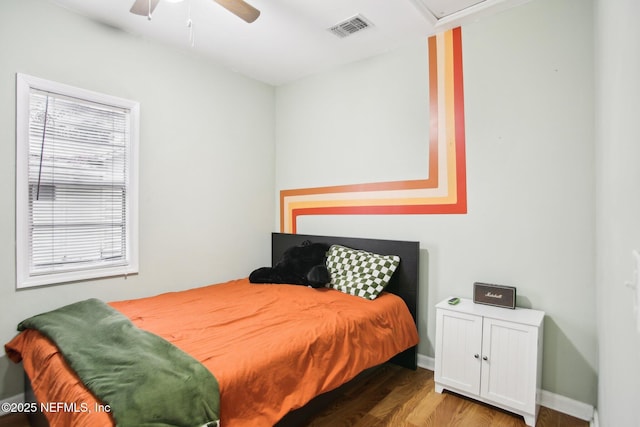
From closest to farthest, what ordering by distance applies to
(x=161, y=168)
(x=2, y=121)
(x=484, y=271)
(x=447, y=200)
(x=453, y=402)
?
(x=2, y=121) < (x=453, y=402) < (x=484, y=271) < (x=447, y=200) < (x=161, y=168)

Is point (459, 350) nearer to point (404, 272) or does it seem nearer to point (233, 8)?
point (404, 272)

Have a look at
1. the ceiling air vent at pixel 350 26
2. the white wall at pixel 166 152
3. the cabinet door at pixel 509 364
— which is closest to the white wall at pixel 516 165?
the cabinet door at pixel 509 364

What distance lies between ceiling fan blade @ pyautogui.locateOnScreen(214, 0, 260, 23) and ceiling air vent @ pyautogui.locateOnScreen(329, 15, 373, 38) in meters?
0.85

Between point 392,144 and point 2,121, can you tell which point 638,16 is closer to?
point 392,144

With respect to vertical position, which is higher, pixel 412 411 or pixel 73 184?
pixel 73 184

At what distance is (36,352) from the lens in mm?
1779

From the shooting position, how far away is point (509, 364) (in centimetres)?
210

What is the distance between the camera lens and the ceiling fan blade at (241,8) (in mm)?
1949

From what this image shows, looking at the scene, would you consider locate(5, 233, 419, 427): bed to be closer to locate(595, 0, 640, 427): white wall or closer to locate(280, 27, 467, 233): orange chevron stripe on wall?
locate(280, 27, 467, 233): orange chevron stripe on wall

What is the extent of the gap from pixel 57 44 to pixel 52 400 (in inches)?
92.2

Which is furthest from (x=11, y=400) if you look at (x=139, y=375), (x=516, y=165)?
(x=516, y=165)

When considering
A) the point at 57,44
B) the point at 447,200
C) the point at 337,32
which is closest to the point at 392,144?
the point at 447,200

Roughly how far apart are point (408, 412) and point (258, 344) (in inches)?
46.4

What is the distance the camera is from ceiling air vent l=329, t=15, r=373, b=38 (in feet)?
8.41
